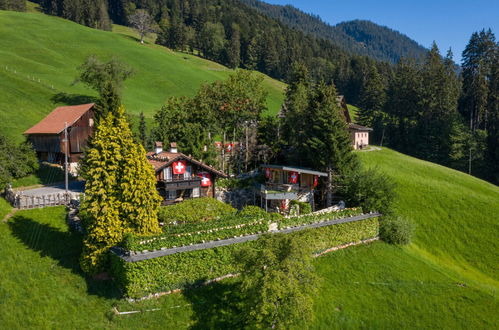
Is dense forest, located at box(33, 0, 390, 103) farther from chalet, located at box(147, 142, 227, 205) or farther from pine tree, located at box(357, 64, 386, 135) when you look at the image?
chalet, located at box(147, 142, 227, 205)

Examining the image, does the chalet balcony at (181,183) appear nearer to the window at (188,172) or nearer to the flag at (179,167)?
the window at (188,172)

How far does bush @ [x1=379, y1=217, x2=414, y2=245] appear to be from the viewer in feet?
130

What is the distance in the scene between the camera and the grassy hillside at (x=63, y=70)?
6800cm

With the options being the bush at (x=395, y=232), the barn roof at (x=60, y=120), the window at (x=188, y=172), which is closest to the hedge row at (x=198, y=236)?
the window at (x=188, y=172)

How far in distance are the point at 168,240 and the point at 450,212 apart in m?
36.5

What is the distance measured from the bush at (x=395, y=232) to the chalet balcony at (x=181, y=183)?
19.2m

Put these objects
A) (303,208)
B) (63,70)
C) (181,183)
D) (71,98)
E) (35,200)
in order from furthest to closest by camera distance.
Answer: (63,70), (71,98), (303,208), (181,183), (35,200)

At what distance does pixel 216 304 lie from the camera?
1031 inches

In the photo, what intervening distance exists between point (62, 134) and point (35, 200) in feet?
54.6

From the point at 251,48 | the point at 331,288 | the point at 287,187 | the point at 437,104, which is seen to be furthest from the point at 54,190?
the point at 251,48

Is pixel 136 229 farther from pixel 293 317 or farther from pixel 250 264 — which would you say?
pixel 293 317

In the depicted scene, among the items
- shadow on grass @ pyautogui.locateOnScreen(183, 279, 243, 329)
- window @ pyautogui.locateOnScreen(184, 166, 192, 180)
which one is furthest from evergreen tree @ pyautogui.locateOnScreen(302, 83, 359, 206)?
shadow on grass @ pyautogui.locateOnScreen(183, 279, 243, 329)

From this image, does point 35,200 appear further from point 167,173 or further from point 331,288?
point 331,288

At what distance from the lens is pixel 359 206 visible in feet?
137
